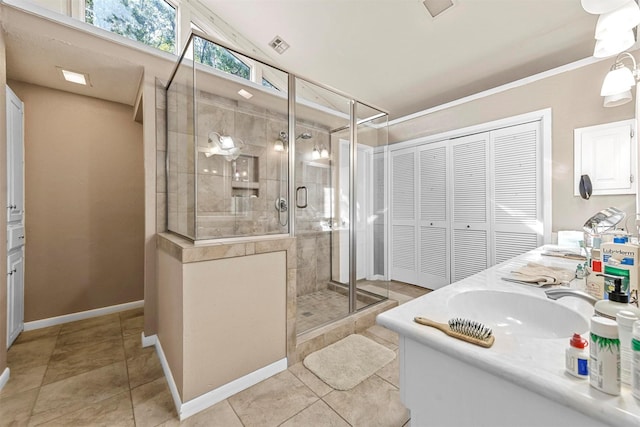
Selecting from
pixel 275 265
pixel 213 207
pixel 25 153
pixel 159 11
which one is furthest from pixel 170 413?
pixel 159 11

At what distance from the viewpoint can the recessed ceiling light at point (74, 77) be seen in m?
2.25

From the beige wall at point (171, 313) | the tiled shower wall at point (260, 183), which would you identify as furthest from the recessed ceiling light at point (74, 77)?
the beige wall at point (171, 313)

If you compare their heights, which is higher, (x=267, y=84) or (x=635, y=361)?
(x=267, y=84)

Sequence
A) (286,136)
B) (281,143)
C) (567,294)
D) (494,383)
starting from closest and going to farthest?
(494,383), (567,294), (286,136), (281,143)

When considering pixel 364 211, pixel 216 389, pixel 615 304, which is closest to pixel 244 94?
pixel 364 211

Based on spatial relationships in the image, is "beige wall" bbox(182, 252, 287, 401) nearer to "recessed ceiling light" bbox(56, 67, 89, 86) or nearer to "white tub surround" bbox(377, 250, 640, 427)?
"white tub surround" bbox(377, 250, 640, 427)

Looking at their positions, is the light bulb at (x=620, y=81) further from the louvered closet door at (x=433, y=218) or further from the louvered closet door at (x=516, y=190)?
the louvered closet door at (x=433, y=218)

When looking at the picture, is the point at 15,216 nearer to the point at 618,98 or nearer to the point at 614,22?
the point at 614,22

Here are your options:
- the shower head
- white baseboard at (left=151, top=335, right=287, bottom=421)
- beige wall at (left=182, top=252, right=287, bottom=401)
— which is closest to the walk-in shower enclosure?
the shower head

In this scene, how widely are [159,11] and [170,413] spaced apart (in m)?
3.96

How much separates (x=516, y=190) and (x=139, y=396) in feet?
12.5

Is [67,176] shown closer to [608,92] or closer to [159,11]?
[159,11]

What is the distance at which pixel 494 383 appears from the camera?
0.58 m

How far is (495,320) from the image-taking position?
1.05 meters
